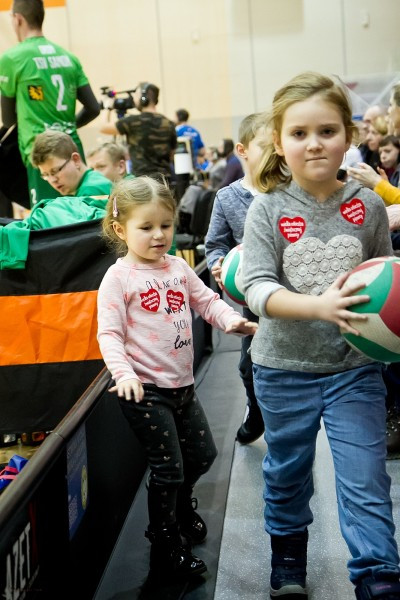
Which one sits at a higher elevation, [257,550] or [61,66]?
[61,66]

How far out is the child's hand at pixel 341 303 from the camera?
1.92 metres

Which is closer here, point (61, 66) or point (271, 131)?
point (271, 131)

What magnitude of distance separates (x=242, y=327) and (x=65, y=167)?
2079 mm

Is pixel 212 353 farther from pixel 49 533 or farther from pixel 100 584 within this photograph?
pixel 49 533

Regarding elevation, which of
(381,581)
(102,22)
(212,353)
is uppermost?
(102,22)

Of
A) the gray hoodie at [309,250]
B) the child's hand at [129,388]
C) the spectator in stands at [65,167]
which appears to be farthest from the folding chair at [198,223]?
the gray hoodie at [309,250]

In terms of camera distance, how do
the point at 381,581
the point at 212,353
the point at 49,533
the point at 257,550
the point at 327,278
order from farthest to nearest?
1. the point at 212,353
2. the point at 257,550
3. the point at 49,533
4. the point at 327,278
5. the point at 381,581

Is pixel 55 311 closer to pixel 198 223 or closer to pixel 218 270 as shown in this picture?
pixel 218 270

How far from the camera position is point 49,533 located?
7.69 ft

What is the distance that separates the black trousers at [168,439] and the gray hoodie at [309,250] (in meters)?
0.53

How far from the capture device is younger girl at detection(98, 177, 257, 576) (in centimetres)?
268

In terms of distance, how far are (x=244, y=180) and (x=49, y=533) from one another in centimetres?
193

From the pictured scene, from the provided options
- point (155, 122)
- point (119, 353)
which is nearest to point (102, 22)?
point (155, 122)

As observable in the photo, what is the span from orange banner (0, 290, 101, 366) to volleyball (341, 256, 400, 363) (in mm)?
1891
